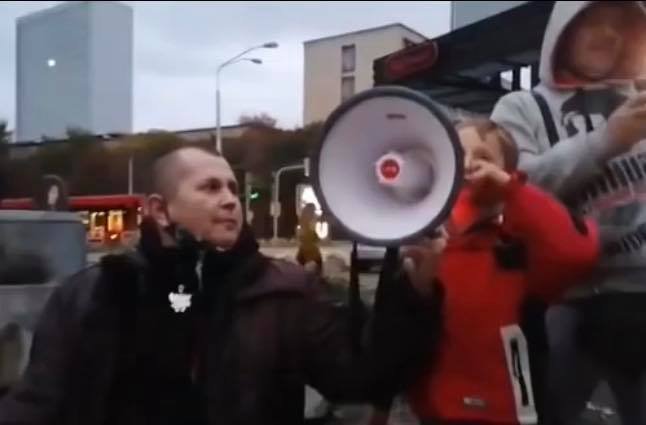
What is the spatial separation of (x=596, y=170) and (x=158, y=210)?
28.2 inches

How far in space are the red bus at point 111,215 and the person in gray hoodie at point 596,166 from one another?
26.2 inches

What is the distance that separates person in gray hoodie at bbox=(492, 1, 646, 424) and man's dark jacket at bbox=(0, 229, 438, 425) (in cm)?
33

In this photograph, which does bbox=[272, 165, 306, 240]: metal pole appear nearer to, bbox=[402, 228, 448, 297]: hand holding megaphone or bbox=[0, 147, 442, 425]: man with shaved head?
bbox=[0, 147, 442, 425]: man with shaved head

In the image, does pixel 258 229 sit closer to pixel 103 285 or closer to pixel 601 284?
pixel 103 285

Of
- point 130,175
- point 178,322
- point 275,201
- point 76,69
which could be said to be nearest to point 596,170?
point 275,201

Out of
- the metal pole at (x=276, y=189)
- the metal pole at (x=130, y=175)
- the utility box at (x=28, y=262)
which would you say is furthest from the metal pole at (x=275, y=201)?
the utility box at (x=28, y=262)

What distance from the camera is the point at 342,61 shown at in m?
1.71

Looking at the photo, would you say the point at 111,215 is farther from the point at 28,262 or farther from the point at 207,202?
the point at 28,262

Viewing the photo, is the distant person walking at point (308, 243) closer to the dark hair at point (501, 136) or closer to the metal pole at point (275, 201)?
the metal pole at point (275, 201)

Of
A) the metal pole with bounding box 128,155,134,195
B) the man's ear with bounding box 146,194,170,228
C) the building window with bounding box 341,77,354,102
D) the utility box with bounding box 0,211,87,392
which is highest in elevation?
the building window with bounding box 341,77,354,102

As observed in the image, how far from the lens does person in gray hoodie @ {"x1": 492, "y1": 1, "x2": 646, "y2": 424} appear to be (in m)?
1.44

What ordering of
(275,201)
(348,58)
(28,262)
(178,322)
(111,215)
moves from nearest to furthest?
1. (178,322)
2. (348,58)
3. (275,201)
4. (111,215)
5. (28,262)

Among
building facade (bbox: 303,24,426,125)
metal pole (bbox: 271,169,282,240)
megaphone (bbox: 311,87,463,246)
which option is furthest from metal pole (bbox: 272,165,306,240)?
megaphone (bbox: 311,87,463,246)

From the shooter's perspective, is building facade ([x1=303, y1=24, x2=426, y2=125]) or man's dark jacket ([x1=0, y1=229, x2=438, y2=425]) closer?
man's dark jacket ([x1=0, y1=229, x2=438, y2=425])
